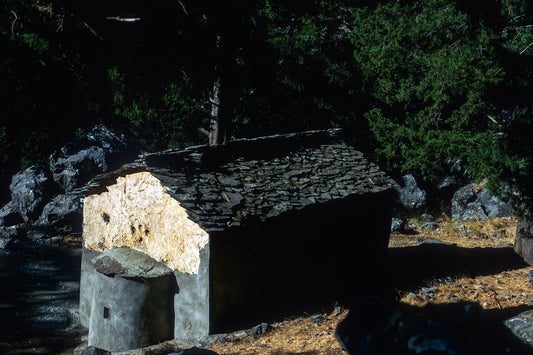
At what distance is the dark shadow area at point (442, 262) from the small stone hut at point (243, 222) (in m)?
1.10

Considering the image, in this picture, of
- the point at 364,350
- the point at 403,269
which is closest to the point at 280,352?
the point at 364,350

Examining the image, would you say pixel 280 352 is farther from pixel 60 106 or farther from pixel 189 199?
pixel 60 106

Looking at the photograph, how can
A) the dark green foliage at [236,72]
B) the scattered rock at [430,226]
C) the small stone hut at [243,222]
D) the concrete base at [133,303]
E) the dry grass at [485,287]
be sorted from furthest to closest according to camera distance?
the scattered rock at [430,226]
the dark green foliage at [236,72]
the dry grass at [485,287]
the concrete base at [133,303]
the small stone hut at [243,222]

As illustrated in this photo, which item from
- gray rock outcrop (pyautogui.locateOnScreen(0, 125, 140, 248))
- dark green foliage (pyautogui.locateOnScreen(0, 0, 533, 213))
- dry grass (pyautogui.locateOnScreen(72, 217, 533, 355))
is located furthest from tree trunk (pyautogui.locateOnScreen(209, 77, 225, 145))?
dry grass (pyautogui.locateOnScreen(72, 217, 533, 355))

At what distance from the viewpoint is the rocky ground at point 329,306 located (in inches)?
353

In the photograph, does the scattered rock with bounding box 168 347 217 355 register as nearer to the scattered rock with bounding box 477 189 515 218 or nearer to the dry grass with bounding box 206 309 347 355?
the dry grass with bounding box 206 309 347 355

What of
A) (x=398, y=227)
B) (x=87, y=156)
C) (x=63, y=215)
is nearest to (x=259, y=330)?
(x=398, y=227)

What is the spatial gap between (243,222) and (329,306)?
11.3 ft

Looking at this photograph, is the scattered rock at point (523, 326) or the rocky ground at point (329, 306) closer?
the scattered rock at point (523, 326)

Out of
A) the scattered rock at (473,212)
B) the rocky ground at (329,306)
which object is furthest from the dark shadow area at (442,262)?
the scattered rock at (473,212)

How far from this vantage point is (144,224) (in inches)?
422

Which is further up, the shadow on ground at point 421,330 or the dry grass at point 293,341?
the shadow on ground at point 421,330

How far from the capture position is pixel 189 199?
364 inches

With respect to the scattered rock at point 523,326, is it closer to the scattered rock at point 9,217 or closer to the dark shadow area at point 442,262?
the dark shadow area at point 442,262
